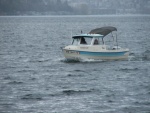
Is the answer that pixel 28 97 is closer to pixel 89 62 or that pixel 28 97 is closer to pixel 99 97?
pixel 99 97

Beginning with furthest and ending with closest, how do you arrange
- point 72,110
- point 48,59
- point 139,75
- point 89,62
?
point 48,59 < point 89,62 < point 139,75 < point 72,110

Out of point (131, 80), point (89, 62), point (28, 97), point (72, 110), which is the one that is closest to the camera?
point (72, 110)

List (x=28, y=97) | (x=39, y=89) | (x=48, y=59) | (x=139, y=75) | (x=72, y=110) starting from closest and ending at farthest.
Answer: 1. (x=72, y=110)
2. (x=28, y=97)
3. (x=39, y=89)
4. (x=139, y=75)
5. (x=48, y=59)

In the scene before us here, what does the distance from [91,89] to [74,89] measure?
104 cm

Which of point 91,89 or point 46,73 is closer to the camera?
point 91,89

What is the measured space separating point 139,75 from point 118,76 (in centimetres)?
166

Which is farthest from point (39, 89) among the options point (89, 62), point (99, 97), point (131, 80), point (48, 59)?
point (48, 59)

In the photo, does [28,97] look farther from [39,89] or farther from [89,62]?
[89,62]

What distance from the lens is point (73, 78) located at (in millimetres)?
41531

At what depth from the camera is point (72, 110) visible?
1220 inches

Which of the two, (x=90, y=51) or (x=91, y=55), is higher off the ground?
(x=90, y=51)

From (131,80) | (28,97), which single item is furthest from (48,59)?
(28,97)

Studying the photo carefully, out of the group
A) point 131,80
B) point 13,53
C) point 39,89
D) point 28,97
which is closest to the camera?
point 28,97

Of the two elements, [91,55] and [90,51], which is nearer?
[90,51]
